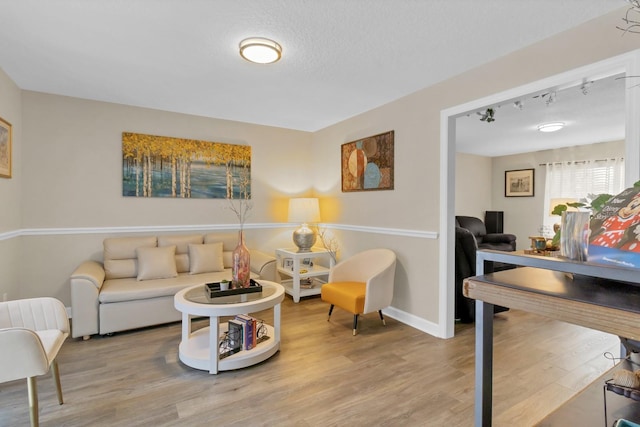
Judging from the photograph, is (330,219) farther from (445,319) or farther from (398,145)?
(445,319)

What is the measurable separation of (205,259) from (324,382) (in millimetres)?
2110

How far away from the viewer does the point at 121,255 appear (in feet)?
11.7

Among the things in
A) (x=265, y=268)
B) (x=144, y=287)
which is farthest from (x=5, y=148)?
(x=265, y=268)

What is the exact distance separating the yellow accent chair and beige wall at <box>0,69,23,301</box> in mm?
2950

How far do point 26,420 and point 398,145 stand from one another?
11.8ft

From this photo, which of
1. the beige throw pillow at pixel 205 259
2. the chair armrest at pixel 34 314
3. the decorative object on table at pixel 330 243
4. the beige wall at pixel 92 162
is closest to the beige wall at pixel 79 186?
the beige wall at pixel 92 162

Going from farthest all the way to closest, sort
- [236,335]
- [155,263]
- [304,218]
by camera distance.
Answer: [304,218], [155,263], [236,335]

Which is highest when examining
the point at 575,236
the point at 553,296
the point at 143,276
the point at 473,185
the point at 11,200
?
the point at 473,185

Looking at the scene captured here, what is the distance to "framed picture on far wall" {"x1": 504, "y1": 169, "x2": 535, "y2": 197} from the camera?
6.43 metres

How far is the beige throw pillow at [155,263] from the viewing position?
11.3 ft

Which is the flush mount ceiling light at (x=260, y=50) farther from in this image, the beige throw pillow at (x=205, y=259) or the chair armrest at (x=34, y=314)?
the beige throw pillow at (x=205, y=259)

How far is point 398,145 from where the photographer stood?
3.51 m

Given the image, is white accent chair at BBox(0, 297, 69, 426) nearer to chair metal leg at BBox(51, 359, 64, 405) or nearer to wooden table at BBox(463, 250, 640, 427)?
chair metal leg at BBox(51, 359, 64, 405)

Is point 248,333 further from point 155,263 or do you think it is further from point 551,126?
point 551,126
